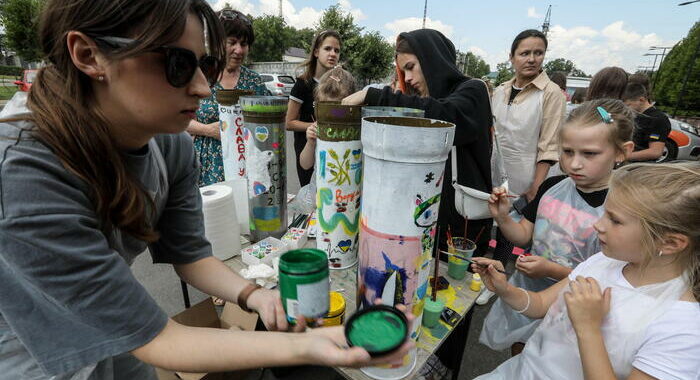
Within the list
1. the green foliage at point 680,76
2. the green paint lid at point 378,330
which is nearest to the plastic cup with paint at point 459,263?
the green paint lid at point 378,330

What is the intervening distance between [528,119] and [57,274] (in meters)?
3.17

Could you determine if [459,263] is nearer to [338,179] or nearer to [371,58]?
[338,179]

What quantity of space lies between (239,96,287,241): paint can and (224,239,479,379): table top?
25 centimetres

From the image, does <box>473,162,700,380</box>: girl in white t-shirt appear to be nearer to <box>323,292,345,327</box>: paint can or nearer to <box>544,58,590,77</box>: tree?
<box>323,292,345,327</box>: paint can

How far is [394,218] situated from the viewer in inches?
38.8

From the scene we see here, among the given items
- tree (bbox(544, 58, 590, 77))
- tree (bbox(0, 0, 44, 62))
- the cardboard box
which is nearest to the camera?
the cardboard box

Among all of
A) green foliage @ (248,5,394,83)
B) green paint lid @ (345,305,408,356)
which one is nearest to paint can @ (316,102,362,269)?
green paint lid @ (345,305,408,356)

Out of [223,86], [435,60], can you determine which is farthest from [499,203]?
[223,86]

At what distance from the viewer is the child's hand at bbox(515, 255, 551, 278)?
1.52 metres

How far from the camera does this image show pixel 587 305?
3.52 feet

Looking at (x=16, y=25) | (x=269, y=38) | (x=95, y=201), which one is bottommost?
(x=95, y=201)

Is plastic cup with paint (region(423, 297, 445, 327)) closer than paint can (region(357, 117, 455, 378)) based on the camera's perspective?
No

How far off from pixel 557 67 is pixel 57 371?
88.0 meters

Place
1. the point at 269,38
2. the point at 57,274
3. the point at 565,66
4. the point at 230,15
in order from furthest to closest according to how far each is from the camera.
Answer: the point at 565,66 < the point at 269,38 < the point at 230,15 < the point at 57,274
